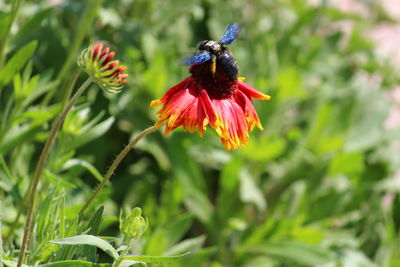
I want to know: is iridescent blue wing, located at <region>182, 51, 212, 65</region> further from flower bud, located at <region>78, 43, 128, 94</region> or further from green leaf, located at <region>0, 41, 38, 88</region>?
green leaf, located at <region>0, 41, 38, 88</region>

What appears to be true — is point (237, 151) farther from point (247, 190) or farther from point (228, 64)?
point (228, 64)

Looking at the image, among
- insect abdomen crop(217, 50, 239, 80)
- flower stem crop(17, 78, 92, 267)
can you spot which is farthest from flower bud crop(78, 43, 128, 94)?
insect abdomen crop(217, 50, 239, 80)

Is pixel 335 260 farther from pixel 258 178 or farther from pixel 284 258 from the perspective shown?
pixel 258 178

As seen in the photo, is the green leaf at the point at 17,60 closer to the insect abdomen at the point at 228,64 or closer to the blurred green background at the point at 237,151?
the blurred green background at the point at 237,151

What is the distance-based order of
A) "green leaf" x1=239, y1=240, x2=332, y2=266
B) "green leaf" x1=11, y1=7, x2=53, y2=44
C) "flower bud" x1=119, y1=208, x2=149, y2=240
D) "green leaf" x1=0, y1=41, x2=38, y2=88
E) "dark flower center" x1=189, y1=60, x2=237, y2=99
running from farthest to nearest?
"green leaf" x1=239, y1=240, x2=332, y2=266
"green leaf" x1=11, y1=7, x2=53, y2=44
"green leaf" x1=0, y1=41, x2=38, y2=88
"dark flower center" x1=189, y1=60, x2=237, y2=99
"flower bud" x1=119, y1=208, x2=149, y2=240

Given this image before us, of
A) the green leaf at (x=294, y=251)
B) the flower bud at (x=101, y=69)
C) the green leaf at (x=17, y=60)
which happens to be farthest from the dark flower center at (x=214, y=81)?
the green leaf at (x=294, y=251)

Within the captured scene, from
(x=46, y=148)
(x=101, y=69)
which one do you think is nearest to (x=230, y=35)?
(x=101, y=69)

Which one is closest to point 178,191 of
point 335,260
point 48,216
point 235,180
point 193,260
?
point 235,180

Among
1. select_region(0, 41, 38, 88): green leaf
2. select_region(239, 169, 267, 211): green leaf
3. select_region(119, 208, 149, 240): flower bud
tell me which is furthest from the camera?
→ select_region(239, 169, 267, 211): green leaf
